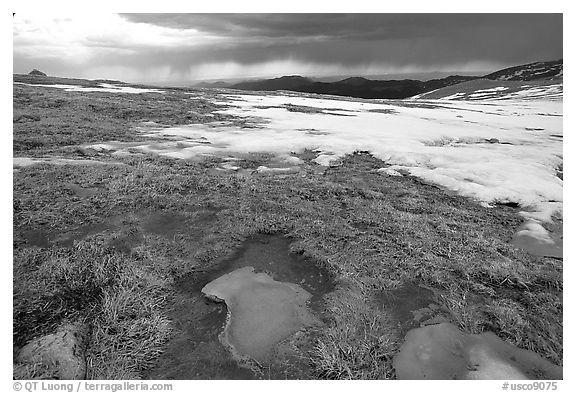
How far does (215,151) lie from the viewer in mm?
22234

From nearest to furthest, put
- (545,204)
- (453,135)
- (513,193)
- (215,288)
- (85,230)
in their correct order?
1. (215,288)
2. (85,230)
3. (545,204)
4. (513,193)
5. (453,135)

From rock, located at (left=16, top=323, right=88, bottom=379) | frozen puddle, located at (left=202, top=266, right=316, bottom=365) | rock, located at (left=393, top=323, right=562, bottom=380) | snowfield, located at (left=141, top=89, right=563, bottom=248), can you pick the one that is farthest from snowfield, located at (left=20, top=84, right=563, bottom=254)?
rock, located at (left=16, top=323, right=88, bottom=379)

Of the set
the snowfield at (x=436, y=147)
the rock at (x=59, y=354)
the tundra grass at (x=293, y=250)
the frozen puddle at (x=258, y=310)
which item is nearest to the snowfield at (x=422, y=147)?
the snowfield at (x=436, y=147)

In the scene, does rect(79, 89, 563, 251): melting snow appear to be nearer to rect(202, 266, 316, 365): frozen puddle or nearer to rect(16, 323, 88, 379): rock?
rect(202, 266, 316, 365): frozen puddle

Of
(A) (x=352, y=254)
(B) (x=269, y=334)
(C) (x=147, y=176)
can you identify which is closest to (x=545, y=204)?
(A) (x=352, y=254)

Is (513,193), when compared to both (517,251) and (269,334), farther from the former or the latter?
(269,334)

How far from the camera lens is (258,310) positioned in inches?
316

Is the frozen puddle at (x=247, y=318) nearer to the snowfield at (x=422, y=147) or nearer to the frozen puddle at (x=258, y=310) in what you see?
the frozen puddle at (x=258, y=310)

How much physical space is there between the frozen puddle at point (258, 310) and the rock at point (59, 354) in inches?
108

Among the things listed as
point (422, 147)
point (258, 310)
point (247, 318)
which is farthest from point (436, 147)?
point (247, 318)

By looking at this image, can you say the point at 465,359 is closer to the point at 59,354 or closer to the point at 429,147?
the point at 59,354

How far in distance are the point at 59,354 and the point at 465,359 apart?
25.8 feet

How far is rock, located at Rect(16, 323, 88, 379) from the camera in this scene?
610cm

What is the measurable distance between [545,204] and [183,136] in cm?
2337
